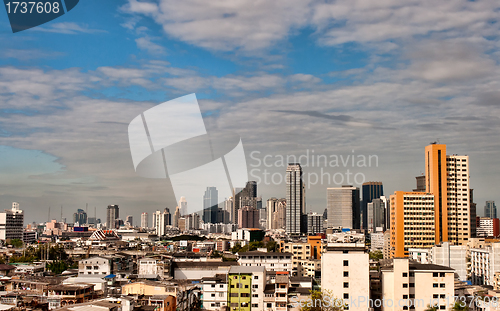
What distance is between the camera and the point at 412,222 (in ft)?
80.5

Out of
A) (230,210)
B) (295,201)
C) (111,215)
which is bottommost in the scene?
(111,215)

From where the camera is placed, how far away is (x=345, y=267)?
10.9m

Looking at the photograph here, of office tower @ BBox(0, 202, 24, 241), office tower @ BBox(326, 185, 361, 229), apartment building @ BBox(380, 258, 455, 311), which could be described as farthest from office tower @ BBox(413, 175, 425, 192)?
office tower @ BBox(326, 185, 361, 229)

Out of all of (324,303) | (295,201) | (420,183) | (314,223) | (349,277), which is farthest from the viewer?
(314,223)

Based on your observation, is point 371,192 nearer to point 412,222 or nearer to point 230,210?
point 230,210

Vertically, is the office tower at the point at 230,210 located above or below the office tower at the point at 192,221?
above

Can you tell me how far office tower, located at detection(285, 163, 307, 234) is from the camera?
65.5 meters

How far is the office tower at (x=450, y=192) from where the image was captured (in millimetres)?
24797

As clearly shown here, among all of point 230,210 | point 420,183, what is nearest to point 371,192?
point 230,210

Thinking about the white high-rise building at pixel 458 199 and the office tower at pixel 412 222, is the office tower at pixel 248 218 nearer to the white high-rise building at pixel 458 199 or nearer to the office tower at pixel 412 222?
the office tower at pixel 412 222

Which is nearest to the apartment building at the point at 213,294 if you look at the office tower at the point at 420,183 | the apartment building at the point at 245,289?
the apartment building at the point at 245,289

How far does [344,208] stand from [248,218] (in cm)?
1585

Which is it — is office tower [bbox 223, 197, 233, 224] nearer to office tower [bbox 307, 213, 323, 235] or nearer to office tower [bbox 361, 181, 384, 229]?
office tower [bbox 307, 213, 323, 235]

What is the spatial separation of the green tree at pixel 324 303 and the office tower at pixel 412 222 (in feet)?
48.3
